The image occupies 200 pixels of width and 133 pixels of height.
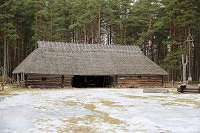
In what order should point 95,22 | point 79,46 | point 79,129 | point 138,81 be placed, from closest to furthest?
point 79,129, point 138,81, point 79,46, point 95,22

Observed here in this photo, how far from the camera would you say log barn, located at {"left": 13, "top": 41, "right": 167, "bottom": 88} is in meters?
30.5

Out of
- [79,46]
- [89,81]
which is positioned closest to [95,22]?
[79,46]

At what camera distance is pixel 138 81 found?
3456 centimetres

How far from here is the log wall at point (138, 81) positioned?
34125mm

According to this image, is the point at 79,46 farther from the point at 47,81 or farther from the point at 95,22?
the point at 95,22

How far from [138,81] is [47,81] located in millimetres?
13111

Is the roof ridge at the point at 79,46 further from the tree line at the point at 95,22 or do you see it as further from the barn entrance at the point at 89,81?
the tree line at the point at 95,22

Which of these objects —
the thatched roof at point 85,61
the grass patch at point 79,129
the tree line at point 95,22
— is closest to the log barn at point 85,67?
the thatched roof at point 85,61

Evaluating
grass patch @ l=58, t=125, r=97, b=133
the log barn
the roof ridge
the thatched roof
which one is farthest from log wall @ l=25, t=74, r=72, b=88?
grass patch @ l=58, t=125, r=97, b=133

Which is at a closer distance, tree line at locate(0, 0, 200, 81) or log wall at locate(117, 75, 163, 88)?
log wall at locate(117, 75, 163, 88)

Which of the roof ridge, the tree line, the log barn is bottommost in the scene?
the log barn

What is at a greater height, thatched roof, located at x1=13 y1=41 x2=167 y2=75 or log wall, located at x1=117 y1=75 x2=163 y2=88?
thatched roof, located at x1=13 y1=41 x2=167 y2=75

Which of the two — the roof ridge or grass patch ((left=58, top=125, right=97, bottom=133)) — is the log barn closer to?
the roof ridge

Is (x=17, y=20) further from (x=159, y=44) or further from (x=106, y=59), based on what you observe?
(x=159, y=44)
